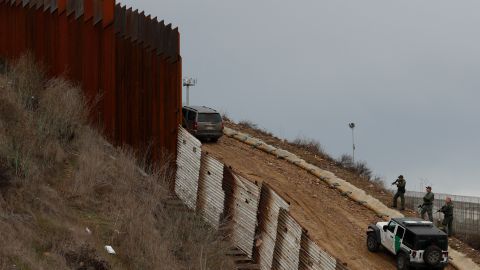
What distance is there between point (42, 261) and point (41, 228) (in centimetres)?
204

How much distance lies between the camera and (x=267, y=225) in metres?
22.7

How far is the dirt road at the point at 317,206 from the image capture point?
22078 mm

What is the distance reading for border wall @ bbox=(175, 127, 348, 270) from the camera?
20703 millimetres

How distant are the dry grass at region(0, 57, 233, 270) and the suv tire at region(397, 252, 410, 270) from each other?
5703mm

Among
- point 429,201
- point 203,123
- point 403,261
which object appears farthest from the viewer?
Result: point 203,123

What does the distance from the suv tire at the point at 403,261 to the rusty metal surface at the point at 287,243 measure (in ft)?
11.1

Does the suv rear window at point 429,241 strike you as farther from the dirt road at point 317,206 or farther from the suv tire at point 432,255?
the dirt road at point 317,206

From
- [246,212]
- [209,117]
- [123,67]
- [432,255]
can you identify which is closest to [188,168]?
[246,212]

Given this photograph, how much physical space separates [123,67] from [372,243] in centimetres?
1288

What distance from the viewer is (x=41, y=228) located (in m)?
17.0

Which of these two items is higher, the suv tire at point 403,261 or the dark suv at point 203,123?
the dark suv at point 203,123

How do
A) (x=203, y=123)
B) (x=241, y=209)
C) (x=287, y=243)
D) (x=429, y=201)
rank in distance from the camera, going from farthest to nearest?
(x=203, y=123) → (x=429, y=201) → (x=241, y=209) → (x=287, y=243)

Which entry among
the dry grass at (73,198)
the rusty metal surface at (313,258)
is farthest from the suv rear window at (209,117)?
the rusty metal surface at (313,258)

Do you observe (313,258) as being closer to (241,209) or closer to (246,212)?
(246,212)
